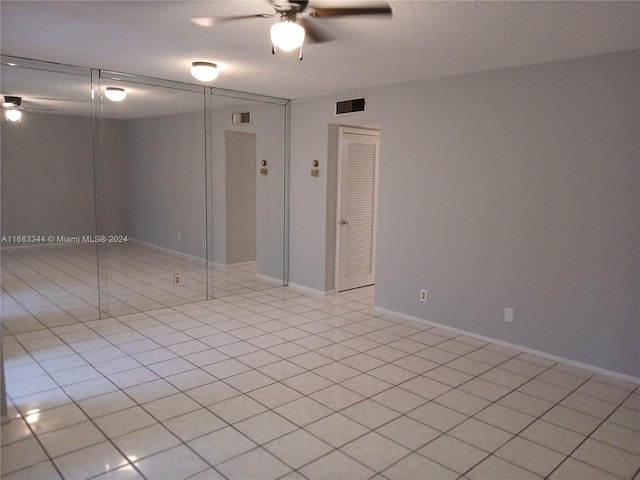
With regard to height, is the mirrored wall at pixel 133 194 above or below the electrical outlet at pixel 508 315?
above

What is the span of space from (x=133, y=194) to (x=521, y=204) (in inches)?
159

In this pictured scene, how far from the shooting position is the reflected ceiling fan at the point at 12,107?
3.92 metres

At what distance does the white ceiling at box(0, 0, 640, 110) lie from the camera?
262 cm

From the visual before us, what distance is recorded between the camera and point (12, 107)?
13.1 feet

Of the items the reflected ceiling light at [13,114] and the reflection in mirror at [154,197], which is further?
the reflection in mirror at [154,197]

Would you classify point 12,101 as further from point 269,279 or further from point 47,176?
point 269,279

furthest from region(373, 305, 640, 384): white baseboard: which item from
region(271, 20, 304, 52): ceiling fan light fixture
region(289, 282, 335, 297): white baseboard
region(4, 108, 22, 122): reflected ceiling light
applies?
region(4, 108, 22, 122): reflected ceiling light

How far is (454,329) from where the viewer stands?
177 inches

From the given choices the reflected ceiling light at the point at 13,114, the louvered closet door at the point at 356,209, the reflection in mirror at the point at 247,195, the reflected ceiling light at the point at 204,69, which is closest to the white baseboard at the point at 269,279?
the reflection in mirror at the point at 247,195

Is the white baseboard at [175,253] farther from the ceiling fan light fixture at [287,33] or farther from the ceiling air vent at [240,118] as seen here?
the ceiling fan light fixture at [287,33]

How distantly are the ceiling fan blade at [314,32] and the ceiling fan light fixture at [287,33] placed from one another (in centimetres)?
24

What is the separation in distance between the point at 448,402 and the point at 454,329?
1.51m

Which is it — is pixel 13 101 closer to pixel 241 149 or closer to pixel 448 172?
pixel 241 149

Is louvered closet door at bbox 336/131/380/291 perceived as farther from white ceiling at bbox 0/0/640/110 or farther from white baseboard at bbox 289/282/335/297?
white ceiling at bbox 0/0/640/110
